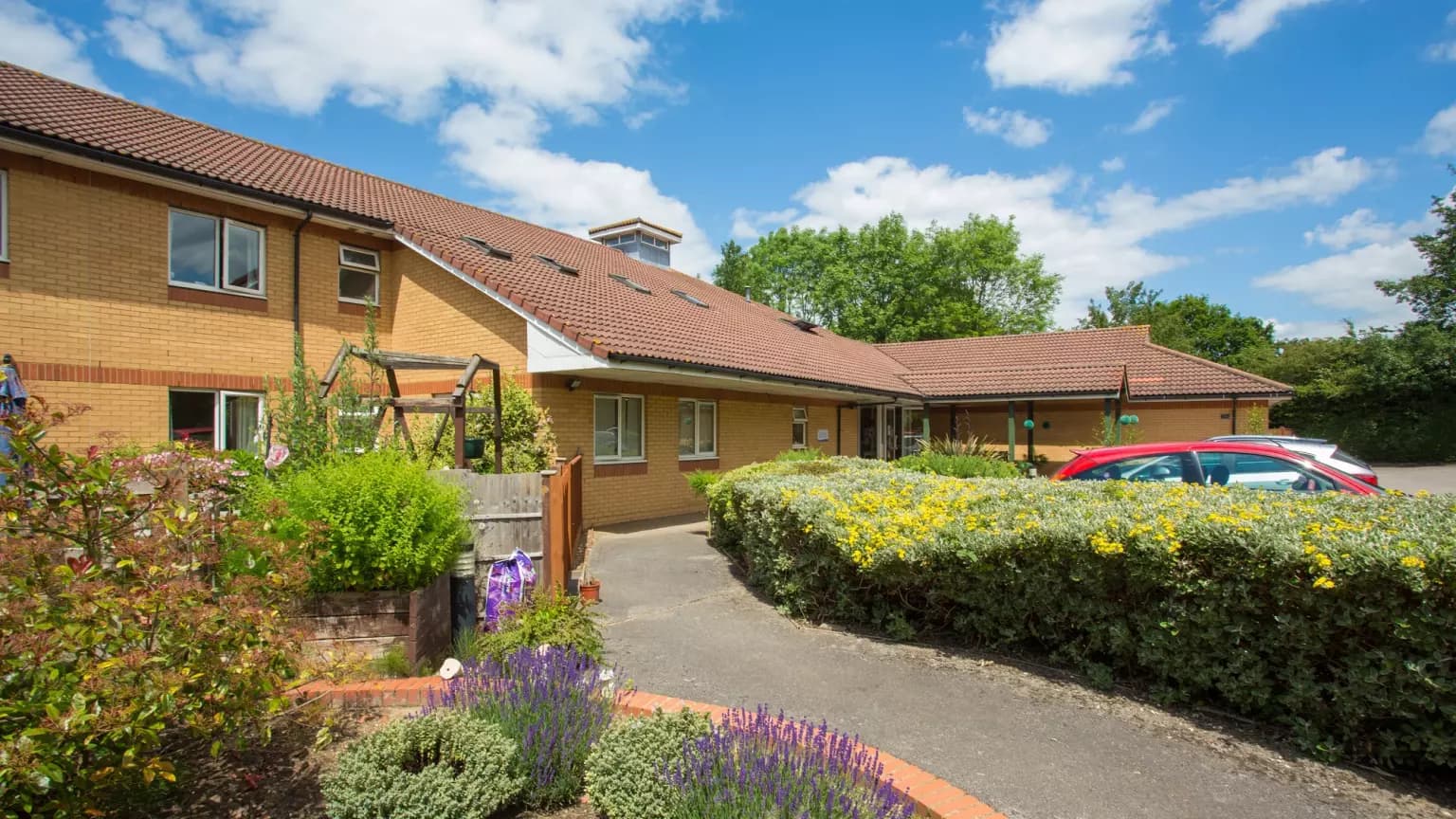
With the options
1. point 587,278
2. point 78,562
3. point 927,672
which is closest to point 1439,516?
point 927,672

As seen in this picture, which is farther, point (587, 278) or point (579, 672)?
point (587, 278)

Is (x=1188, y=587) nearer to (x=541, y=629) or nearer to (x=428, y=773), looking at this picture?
(x=541, y=629)

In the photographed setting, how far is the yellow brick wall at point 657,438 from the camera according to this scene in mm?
11953

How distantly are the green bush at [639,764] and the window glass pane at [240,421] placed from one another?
10.7 meters

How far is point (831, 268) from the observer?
46.2 meters

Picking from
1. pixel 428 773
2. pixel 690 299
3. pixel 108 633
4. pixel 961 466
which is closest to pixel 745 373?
pixel 961 466

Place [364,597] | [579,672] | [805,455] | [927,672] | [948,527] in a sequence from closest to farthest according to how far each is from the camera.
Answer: [579,672] < [364,597] < [927,672] < [948,527] < [805,455]

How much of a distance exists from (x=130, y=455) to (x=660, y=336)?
33.0ft

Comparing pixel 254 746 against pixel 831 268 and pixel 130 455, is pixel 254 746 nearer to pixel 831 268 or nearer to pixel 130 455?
pixel 130 455

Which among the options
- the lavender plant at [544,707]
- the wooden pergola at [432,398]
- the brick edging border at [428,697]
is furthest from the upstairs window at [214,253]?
the lavender plant at [544,707]

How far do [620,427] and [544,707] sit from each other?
984 centimetres

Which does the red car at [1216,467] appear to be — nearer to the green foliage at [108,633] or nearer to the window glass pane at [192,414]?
the green foliage at [108,633]

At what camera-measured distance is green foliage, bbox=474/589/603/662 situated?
4542mm

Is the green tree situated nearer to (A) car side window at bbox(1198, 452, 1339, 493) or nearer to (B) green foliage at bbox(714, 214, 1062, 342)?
(B) green foliage at bbox(714, 214, 1062, 342)
